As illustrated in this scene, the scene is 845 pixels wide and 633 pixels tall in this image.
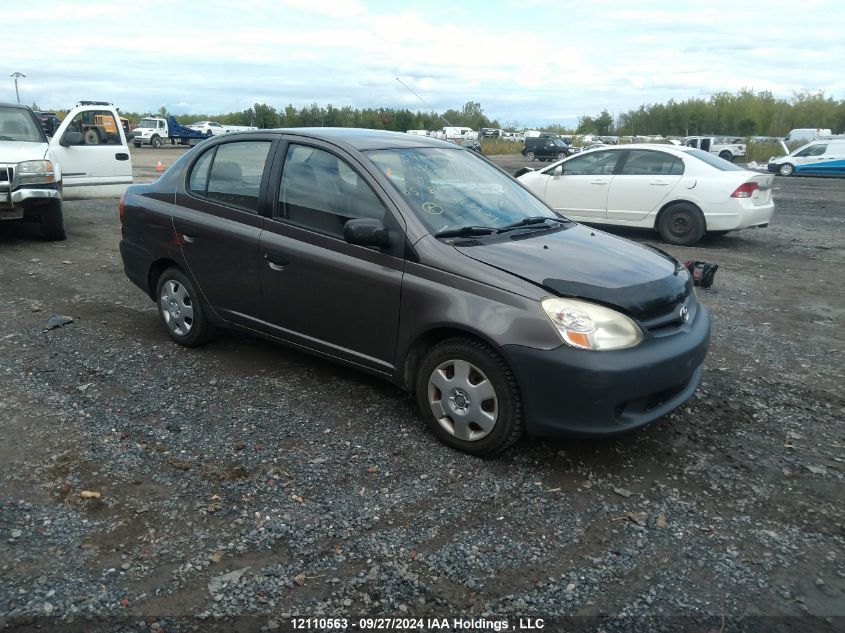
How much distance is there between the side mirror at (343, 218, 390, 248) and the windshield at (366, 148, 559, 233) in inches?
10.4

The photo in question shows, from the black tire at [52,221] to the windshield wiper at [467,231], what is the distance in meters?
7.75

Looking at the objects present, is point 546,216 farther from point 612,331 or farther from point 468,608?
point 468,608

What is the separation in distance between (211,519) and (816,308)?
6.64 metres

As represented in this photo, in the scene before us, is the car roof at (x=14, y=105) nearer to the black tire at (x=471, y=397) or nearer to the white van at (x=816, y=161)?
the black tire at (x=471, y=397)

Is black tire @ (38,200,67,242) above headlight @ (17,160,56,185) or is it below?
below

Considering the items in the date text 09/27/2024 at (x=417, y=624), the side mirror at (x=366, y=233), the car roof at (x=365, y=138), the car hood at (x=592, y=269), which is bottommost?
the date text 09/27/2024 at (x=417, y=624)

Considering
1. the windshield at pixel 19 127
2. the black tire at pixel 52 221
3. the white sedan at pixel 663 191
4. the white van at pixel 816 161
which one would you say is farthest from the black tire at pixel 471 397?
the white van at pixel 816 161

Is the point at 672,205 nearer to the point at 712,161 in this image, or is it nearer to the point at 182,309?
the point at 712,161

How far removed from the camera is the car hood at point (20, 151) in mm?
9203

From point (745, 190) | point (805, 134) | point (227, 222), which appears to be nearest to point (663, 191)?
point (745, 190)

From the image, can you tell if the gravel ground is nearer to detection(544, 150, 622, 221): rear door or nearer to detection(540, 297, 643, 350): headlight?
detection(540, 297, 643, 350): headlight

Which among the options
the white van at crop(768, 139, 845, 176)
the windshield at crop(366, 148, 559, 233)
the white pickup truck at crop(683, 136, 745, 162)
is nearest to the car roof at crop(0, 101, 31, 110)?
the windshield at crop(366, 148, 559, 233)

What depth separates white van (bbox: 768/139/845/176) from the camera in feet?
99.3

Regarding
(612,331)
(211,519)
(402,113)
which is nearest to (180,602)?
(211,519)
